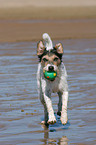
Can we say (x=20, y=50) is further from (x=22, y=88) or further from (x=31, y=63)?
(x=22, y=88)

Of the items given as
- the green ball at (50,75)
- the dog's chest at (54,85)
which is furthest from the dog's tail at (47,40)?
the green ball at (50,75)

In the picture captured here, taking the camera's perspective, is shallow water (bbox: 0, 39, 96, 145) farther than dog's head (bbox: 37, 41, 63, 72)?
No

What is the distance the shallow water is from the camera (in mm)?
8312

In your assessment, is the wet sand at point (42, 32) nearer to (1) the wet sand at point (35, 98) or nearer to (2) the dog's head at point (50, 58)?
(1) the wet sand at point (35, 98)

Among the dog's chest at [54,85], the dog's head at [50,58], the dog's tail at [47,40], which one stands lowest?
the dog's chest at [54,85]

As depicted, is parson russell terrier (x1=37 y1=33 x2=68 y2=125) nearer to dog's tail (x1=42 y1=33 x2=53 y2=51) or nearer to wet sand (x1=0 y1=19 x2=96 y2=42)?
dog's tail (x1=42 y1=33 x2=53 y2=51)

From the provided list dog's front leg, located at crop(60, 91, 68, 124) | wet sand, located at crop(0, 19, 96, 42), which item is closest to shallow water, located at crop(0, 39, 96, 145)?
dog's front leg, located at crop(60, 91, 68, 124)

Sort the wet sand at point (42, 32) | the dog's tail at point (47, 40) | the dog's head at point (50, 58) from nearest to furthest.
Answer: the dog's head at point (50, 58), the dog's tail at point (47, 40), the wet sand at point (42, 32)

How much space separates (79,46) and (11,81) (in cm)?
1075

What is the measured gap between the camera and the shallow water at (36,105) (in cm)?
831

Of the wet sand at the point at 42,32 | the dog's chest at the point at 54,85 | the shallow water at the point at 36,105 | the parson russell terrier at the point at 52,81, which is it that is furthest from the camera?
the wet sand at the point at 42,32

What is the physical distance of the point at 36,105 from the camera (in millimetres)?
10852

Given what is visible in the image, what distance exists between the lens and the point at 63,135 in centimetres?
845

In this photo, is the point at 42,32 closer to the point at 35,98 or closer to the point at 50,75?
the point at 35,98
